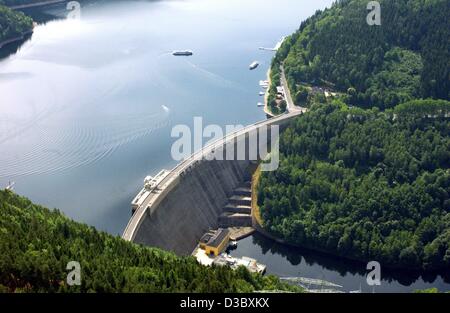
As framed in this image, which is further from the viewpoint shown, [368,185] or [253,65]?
[253,65]

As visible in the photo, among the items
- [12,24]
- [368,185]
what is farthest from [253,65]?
[12,24]

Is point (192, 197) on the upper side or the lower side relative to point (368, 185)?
lower

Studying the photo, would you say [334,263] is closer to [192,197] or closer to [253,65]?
[192,197]

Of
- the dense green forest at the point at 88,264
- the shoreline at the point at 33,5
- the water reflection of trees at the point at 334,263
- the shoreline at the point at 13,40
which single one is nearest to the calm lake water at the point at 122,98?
the water reflection of trees at the point at 334,263

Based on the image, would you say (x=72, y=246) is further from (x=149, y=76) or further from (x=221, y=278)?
(x=149, y=76)

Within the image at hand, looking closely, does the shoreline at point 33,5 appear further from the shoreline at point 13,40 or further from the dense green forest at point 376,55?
the dense green forest at point 376,55
